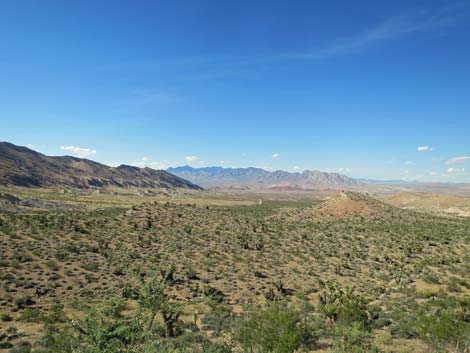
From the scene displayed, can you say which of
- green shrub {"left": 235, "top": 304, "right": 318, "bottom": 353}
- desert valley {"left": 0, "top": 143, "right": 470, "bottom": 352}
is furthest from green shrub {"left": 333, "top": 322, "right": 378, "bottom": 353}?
green shrub {"left": 235, "top": 304, "right": 318, "bottom": 353}

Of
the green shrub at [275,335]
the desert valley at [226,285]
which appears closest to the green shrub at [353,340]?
the desert valley at [226,285]

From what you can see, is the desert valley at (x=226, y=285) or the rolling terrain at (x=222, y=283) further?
the rolling terrain at (x=222, y=283)

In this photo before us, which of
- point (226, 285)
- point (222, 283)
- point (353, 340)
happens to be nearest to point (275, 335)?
point (353, 340)

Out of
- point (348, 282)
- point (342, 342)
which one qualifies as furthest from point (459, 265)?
point (342, 342)

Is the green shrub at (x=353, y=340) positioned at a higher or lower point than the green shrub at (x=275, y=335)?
lower

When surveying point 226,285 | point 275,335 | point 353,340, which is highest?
point 275,335

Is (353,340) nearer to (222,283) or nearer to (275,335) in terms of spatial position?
(275,335)

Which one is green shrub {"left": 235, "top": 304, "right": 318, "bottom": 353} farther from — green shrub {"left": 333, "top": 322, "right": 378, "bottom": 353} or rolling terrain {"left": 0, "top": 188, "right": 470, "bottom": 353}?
green shrub {"left": 333, "top": 322, "right": 378, "bottom": 353}

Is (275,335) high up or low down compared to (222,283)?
up

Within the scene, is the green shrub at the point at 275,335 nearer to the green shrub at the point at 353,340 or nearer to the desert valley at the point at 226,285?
the desert valley at the point at 226,285

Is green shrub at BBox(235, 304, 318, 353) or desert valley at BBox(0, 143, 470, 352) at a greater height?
green shrub at BBox(235, 304, 318, 353)

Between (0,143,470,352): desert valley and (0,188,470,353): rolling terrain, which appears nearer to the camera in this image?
(0,143,470,352): desert valley

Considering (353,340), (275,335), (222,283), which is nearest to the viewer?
(275,335)

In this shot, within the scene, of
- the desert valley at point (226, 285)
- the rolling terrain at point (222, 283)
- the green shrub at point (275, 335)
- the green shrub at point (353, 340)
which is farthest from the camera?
the rolling terrain at point (222, 283)
